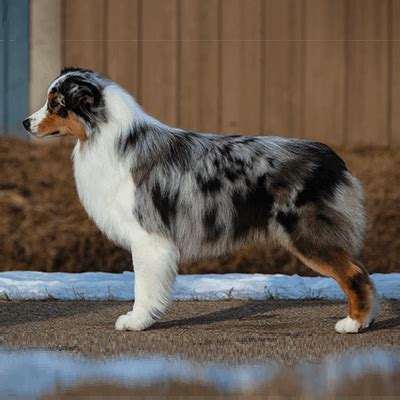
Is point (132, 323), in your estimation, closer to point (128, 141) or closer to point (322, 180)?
point (128, 141)

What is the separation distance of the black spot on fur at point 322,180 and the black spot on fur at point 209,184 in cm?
40

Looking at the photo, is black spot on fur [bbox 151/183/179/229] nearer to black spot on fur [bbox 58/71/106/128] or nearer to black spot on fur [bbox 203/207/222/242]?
black spot on fur [bbox 203/207/222/242]

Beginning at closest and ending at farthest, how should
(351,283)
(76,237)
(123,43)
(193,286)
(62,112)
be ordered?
(351,283)
(62,112)
(193,286)
(76,237)
(123,43)

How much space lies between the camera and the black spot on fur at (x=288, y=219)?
5.45 m

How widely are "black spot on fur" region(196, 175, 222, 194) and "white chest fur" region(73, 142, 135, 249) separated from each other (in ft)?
1.11

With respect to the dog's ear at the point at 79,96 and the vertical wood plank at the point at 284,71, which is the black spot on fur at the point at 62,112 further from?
the vertical wood plank at the point at 284,71

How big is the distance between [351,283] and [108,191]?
50.3 inches

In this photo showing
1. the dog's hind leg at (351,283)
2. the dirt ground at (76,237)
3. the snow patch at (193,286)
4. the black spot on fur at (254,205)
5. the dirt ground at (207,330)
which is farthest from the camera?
the dirt ground at (76,237)

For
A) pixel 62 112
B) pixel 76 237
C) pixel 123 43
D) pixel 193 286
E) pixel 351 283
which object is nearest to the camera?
pixel 351 283

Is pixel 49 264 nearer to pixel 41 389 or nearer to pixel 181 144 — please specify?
pixel 181 144

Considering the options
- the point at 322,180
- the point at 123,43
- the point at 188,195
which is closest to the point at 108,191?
the point at 188,195

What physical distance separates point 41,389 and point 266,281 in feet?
9.91

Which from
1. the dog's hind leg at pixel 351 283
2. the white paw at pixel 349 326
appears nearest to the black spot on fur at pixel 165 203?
the dog's hind leg at pixel 351 283

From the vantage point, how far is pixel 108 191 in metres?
5.52
